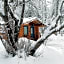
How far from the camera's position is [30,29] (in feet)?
69.1

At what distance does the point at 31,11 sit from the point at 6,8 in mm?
21217

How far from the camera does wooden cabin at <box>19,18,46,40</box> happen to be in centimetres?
2006

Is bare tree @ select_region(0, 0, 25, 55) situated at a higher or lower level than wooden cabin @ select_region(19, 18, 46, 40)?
higher

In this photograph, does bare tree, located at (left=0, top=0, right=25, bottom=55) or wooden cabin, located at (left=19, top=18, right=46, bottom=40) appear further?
wooden cabin, located at (left=19, top=18, right=46, bottom=40)

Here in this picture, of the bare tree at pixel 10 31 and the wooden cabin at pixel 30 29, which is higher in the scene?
the bare tree at pixel 10 31

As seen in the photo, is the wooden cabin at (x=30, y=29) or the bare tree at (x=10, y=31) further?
the wooden cabin at (x=30, y=29)

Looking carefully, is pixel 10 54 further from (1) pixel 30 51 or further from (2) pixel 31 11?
(2) pixel 31 11

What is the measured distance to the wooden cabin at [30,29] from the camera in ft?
65.8

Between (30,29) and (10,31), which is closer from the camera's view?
(10,31)

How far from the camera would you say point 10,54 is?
9781 millimetres

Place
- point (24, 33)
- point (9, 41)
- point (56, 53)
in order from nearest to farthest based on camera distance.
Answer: point (9, 41), point (56, 53), point (24, 33)

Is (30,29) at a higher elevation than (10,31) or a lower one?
lower

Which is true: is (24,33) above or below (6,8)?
below

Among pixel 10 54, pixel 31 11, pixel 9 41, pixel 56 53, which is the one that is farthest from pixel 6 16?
pixel 31 11
